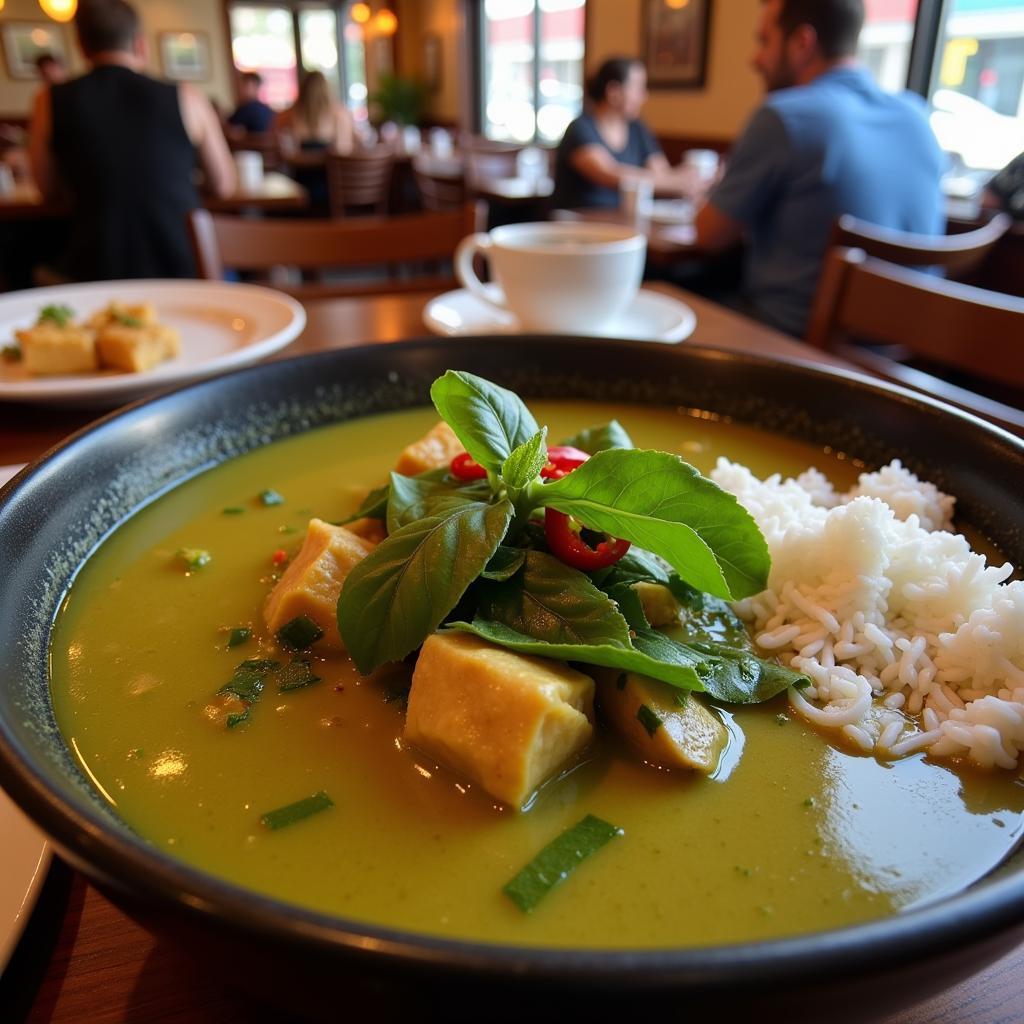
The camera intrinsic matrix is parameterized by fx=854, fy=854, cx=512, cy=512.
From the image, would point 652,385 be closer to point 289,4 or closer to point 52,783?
point 52,783

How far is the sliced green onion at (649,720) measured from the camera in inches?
29.6

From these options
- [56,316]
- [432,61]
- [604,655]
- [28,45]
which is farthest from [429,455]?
[28,45]

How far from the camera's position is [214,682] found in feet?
2.86

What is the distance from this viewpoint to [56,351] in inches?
65.1

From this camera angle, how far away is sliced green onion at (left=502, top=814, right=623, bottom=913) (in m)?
0.63

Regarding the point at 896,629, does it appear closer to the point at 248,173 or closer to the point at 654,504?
the point at 654,504

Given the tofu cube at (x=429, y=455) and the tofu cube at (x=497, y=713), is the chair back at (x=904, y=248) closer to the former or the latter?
the tofu cube at (x=429, y=455)

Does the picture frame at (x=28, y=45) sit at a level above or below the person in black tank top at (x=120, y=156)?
above

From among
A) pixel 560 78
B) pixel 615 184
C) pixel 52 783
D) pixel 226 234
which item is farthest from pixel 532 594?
pixel 560 78

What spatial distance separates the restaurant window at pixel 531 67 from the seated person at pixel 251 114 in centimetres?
317

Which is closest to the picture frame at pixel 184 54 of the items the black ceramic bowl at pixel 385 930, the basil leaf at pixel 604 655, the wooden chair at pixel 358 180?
the wooden chair at pixel 358 180

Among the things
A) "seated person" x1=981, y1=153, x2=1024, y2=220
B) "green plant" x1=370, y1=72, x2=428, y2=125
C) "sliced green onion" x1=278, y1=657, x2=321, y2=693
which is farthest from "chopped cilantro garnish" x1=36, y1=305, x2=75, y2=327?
"green plant" x1=370, y1=72, x2=428, y2=125

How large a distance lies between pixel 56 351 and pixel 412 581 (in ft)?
4.05

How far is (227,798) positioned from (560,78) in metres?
11.4
